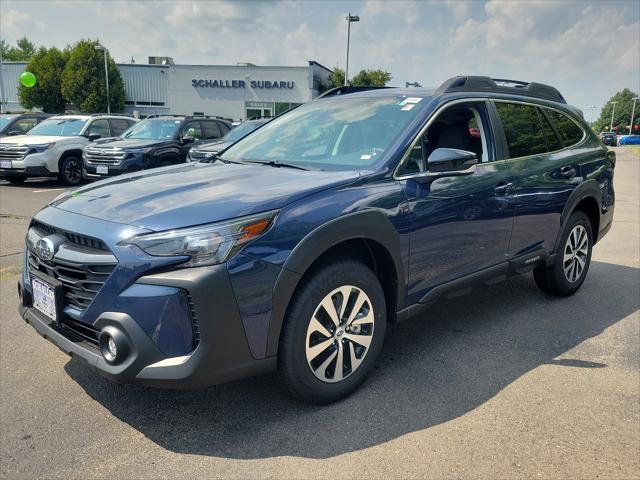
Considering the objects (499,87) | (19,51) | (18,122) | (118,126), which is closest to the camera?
(499,87)

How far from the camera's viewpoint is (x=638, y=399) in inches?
125

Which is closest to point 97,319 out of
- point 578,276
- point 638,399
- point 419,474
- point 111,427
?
point 111,427

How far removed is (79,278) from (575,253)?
4.24 meters

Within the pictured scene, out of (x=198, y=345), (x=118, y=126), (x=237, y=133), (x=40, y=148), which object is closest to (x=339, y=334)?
(x=198, y=345)

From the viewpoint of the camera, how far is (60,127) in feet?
44.4

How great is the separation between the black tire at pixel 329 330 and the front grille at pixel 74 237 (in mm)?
957

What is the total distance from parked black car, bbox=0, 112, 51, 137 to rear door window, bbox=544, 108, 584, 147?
46.1 ft

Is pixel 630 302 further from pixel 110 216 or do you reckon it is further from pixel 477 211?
pixel 110 216

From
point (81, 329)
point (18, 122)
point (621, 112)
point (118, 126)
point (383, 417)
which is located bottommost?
point (383, 417)

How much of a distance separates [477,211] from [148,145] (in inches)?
377

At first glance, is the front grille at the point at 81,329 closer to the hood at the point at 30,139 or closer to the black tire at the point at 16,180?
the hood at the point at 30,139

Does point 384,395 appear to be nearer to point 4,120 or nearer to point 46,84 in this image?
point 4,120

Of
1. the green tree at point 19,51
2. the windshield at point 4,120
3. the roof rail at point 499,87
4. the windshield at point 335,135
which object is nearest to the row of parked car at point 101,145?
the windshield at point 4,120

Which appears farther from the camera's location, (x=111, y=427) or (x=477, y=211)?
(x=477, y=211)
